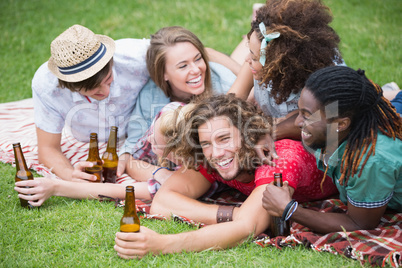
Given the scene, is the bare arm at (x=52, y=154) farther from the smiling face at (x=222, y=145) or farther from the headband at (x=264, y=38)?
the headband at (x=264, y=38)

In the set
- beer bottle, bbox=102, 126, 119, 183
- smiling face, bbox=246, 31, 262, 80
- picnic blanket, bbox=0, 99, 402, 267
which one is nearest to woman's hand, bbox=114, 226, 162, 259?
picnic blanket, bbox=0, 99, 402, 267

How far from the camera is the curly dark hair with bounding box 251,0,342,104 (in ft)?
14.4

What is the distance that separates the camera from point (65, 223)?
4.31m

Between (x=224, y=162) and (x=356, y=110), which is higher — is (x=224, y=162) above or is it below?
below

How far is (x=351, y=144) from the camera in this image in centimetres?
371

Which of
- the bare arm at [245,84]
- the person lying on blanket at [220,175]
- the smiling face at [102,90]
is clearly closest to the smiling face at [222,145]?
the person lying on blanket at [220,175]

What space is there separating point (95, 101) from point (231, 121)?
199 cm

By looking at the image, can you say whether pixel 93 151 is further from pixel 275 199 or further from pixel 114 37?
pixel 114 37

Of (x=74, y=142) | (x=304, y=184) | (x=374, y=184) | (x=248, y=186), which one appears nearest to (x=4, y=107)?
(x=74, y=142)

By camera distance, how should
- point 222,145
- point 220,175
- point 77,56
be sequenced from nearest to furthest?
point 222,145, point 220,175, point 77,56

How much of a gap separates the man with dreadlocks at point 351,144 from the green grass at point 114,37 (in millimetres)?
367

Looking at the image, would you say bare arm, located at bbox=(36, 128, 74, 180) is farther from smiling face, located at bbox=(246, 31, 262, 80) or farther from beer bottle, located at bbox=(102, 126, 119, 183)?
smiling face, located at bbox=(246, 31, 262, 80)

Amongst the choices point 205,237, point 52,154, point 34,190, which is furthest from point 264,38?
point 52,154

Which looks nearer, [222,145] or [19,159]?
[222,145]
